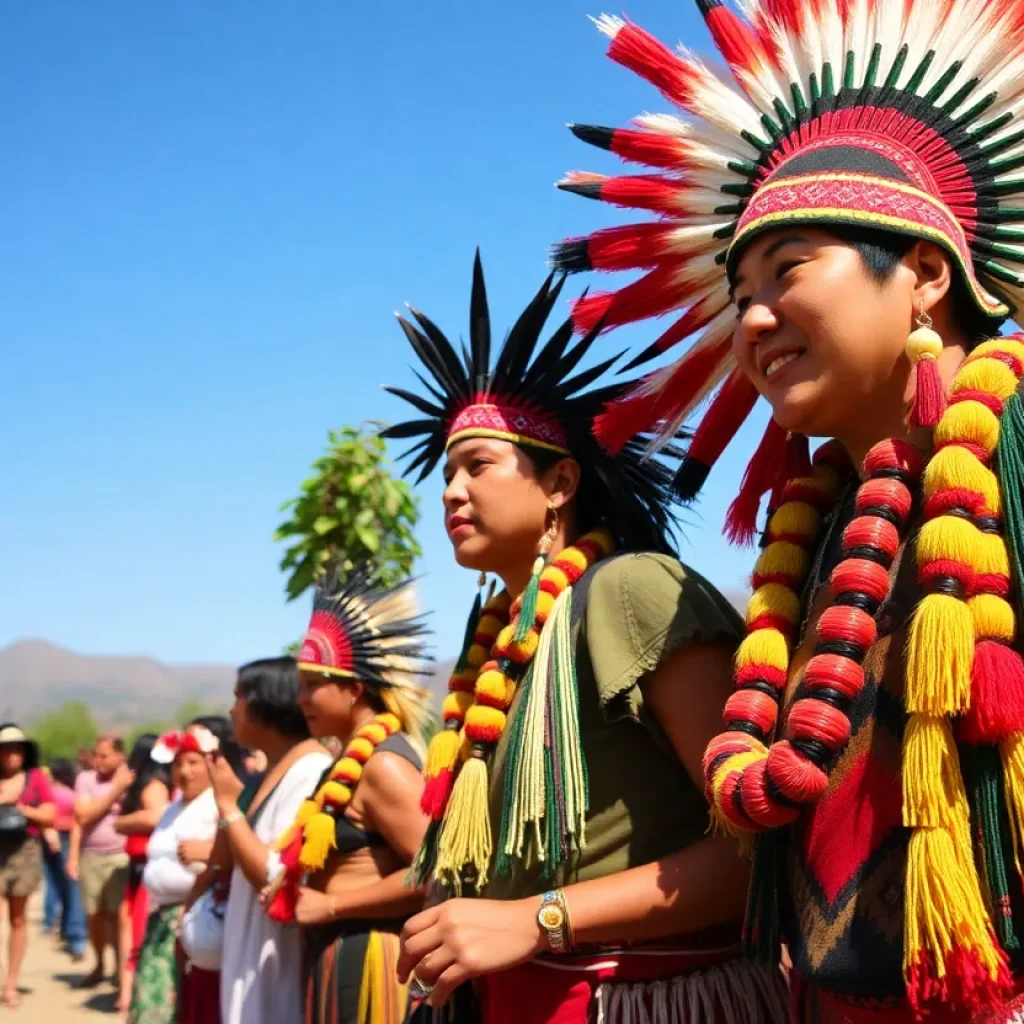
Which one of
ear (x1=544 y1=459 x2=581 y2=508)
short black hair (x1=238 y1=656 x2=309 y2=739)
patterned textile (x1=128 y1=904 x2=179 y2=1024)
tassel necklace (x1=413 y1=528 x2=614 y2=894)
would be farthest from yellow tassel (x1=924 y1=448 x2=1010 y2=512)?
patterned textile (x1=128 y1=904 x2=179 y2=1024)

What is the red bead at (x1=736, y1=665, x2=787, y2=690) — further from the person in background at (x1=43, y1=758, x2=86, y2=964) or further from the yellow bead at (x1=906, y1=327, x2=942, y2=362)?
the person in background at (x1=43, y1=758, x2=86, y2=964)

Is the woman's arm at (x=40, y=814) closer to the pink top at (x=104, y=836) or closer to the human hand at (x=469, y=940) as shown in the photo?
the pink top at (x=104, y=836)

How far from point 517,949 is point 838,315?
1237 mm

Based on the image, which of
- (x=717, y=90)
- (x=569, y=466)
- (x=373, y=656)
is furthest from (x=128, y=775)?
(x=717, y=90)

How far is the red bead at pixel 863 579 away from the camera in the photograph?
5.74 ft

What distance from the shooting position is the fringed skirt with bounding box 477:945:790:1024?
230 cm

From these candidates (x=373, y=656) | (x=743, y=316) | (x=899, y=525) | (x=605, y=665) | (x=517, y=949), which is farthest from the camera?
(x=373, y=656)

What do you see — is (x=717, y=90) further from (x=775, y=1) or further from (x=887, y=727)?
(x=887, y=727)

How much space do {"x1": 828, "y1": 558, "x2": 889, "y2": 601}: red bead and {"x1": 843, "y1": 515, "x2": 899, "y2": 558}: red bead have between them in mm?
26

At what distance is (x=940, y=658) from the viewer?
1549 millimetres

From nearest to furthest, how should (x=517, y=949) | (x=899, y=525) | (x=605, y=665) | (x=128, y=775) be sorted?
(x=899, y=525)
(x=517, y=949)
(x=605, y=665)
(x=128, y=775)

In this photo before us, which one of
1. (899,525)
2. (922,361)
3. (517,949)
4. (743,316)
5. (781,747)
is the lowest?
(517,949)

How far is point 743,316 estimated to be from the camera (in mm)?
1983

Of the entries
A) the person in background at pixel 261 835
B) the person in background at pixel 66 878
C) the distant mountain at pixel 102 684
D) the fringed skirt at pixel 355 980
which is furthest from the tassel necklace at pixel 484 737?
the distant mountain at pixel 102 684
